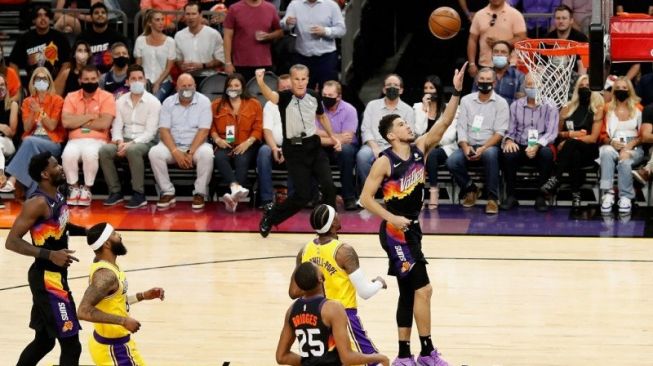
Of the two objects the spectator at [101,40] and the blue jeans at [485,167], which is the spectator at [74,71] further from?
the blue jeans at [485,167]

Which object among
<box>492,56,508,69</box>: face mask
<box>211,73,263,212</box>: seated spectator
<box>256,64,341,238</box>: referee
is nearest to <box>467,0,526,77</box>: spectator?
<box>492,56,508,69</box>: face mask

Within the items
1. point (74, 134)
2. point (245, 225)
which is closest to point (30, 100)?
point (74, 134)

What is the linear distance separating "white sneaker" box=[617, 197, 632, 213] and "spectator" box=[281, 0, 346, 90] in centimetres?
419

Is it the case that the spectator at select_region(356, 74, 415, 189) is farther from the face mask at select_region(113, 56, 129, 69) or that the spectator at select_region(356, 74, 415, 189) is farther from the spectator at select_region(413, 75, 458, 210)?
the face mask at select_region(113, 56, 129, 69)

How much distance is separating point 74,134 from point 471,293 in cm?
649

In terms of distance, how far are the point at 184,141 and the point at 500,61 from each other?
13.3ft

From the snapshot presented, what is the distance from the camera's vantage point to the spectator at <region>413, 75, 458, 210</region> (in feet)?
54.2

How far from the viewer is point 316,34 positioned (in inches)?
696

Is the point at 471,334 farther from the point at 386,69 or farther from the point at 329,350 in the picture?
the point at 386,69

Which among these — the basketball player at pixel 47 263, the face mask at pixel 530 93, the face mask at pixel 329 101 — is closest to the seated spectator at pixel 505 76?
the face mask at pixel 530 93

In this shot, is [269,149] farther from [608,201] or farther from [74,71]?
[608,201]

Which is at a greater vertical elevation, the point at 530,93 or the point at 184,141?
the point at 530,93

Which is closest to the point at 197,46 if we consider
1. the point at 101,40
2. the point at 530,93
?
the point at 101,40

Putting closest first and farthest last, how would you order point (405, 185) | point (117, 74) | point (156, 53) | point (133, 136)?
point (405, 185) → point (133, 136) → point (117, 74) → point (156, 53)
